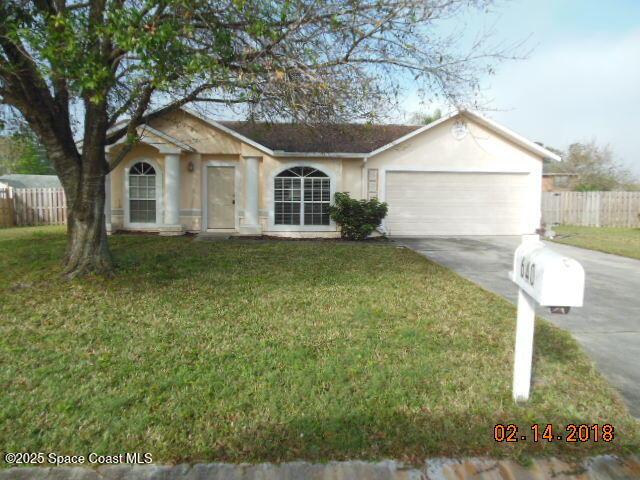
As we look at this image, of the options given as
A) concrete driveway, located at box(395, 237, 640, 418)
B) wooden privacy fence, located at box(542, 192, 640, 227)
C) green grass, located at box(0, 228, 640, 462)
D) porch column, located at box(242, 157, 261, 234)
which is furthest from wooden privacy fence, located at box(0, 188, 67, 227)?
wooden privacy fence, located at box(542, 192, 640, 227)

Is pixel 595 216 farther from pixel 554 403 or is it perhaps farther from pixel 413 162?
pixel 554 403

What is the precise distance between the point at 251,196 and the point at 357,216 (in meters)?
3.49

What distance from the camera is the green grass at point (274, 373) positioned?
2.97m

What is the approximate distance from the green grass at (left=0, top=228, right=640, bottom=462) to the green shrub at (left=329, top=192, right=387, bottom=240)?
6725 mm

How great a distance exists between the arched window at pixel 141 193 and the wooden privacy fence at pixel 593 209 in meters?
17.6

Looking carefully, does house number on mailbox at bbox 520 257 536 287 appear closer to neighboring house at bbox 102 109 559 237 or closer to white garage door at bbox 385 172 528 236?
neighboring house at bbox 102 109 559 237

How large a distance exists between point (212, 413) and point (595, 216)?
23.1 meters

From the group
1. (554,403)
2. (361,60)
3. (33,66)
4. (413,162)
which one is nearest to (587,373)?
(554,403)

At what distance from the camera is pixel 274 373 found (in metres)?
3.89

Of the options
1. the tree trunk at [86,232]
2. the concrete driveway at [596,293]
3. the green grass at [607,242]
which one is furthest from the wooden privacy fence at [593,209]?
the tree trunk at [86,232]

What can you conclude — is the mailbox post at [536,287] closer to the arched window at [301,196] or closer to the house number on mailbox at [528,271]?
the house number on mailbox at [528,271]

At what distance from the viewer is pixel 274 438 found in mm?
2975

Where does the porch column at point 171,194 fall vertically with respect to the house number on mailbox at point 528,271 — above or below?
above

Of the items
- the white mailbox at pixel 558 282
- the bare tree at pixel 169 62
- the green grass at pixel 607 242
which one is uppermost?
the bare tree at pixel 169 62
